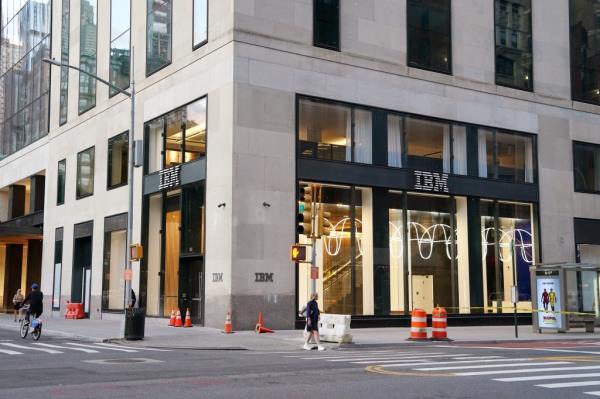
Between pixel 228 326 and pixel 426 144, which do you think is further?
pixel 426 144

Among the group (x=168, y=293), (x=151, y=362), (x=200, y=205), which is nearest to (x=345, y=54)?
(x=200, y=205)

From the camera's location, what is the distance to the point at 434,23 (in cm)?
3506

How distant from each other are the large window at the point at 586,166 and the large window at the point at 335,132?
45.7ft

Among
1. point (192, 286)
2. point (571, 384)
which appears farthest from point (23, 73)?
point (571, 384)

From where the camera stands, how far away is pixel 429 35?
3478cm

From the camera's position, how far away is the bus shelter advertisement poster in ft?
94.7

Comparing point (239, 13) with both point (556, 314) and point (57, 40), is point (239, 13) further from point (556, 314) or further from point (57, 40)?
point (57, 40)

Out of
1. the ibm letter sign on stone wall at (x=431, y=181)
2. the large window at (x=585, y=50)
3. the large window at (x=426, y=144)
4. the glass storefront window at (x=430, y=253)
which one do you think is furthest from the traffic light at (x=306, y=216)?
the large window at (x=585, y=50)

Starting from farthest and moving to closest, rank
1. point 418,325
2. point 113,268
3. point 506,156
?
point 113,268 → point 506,156 → point 418,325

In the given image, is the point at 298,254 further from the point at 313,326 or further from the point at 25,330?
the point at 25,330

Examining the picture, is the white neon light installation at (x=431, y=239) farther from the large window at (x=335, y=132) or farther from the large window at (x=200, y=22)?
the large window at (x=200, y=22)

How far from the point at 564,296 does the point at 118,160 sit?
2320 cm

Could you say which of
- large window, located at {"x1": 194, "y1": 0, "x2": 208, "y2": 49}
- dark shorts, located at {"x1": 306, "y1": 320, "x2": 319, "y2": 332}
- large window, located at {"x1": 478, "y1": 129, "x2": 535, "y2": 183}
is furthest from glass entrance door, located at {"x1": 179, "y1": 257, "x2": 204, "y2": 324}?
large window, located at {"x1": 478, "y1": 129, "x2": 535, "y2": 183}

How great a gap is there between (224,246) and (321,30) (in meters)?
10.5
